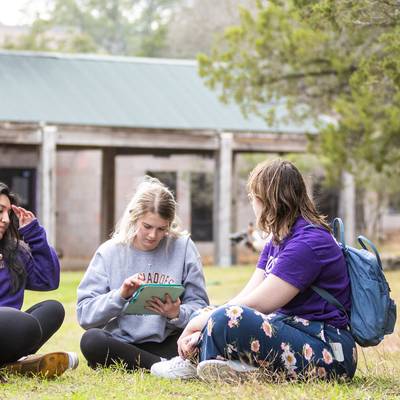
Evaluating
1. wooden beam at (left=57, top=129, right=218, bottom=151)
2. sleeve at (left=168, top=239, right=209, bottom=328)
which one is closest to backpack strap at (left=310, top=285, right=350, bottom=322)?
sleeve at (left=168, top=239, right=209, bottom=328)

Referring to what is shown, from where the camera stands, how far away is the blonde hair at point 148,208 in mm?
6039

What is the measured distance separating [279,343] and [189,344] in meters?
0.52

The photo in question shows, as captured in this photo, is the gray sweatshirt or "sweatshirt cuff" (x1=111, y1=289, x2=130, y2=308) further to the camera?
the gray sweatshirt

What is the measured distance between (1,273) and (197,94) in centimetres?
1794

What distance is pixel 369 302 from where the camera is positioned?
5.05m

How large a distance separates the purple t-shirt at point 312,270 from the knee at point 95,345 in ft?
4.20

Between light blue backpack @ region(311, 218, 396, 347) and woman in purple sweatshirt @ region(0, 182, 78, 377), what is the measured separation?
1.61 metres

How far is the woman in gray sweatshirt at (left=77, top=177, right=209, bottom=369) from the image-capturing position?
19.5 ft

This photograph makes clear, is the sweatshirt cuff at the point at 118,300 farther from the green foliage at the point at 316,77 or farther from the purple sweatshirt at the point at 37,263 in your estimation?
the green foliage at the point at 316,77

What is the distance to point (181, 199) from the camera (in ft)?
100

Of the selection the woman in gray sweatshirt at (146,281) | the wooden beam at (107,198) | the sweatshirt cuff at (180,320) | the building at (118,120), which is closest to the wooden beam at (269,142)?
the building at (118,120)

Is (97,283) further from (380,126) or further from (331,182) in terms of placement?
(331,182)

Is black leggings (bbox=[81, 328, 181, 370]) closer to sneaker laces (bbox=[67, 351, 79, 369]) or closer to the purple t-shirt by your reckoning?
sneaker laces (bbox=[67, 351, 79, 369])

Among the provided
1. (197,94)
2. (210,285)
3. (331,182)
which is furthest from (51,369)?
(197,94)
